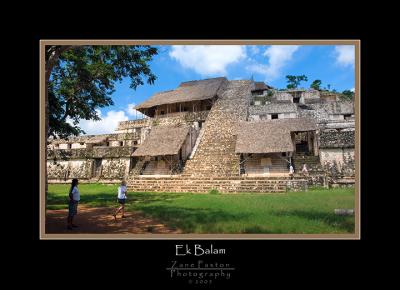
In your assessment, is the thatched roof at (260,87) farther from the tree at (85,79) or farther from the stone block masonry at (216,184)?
the tree at (85,79)

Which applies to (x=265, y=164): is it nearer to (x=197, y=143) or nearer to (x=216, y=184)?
(x=216, y=184)

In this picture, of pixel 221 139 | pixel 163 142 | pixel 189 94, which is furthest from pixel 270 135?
pixel 189 94

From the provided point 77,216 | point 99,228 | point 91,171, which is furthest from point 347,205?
point 91,171

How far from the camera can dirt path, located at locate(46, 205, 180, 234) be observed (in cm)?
466

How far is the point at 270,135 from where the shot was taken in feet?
41.4

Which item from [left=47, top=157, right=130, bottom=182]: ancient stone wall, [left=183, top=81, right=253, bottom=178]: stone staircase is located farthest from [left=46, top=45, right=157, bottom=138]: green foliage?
[left=183, top=81, right=253, bottom=178]: stone staircase

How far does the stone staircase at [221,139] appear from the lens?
13.0 meters

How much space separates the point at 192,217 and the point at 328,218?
2.30 metres

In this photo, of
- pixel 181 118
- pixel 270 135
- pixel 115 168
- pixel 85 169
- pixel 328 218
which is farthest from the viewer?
pixel 181 118

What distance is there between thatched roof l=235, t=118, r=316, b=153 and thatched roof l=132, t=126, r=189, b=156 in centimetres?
269

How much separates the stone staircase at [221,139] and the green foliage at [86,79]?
607 centimetres

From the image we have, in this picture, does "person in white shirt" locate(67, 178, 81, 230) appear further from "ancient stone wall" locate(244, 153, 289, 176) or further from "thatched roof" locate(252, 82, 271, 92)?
"thatched roof" locate(252, 82, 271, 92)

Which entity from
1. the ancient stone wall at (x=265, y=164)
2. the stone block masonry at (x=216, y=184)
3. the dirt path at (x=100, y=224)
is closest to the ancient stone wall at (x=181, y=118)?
the ancient stone wall at (x=265, y=164)
